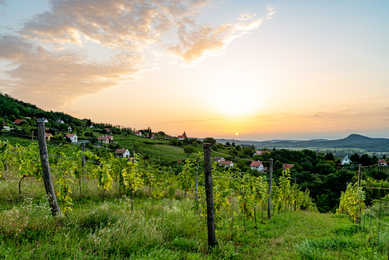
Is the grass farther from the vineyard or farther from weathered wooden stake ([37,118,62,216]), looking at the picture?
weathered wooden stake ([37,118,62,216])

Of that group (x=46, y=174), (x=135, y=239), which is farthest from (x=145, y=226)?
(x=46, y=174)

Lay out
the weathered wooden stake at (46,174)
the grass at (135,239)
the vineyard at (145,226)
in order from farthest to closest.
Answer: the weathered wooden stake at (46,174) → the vineyard at (145,226) → the grass at (135,239)

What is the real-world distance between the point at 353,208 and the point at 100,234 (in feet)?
37.9

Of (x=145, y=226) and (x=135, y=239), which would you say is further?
(x=145, y=226)

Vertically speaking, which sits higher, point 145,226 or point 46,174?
point 46,174

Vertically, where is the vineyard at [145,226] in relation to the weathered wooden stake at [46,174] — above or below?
below

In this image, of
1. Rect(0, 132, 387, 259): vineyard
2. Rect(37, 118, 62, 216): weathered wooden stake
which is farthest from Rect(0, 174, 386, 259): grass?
Rect(37, 118, 62, 216): weathered wooden stake

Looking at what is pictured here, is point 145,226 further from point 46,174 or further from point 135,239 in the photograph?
point 46,174

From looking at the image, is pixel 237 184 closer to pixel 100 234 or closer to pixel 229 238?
pixel 229 238

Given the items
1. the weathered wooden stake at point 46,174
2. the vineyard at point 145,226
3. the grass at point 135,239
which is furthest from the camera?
the weathered wooden stake at point 46,174

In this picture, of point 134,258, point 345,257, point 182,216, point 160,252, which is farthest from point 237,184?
point 134,258

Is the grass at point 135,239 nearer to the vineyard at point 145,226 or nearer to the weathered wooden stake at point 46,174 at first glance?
the vineyard at point 145,226

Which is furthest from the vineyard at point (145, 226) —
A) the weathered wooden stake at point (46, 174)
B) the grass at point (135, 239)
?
the weathered wooden stake at point (46, 174)

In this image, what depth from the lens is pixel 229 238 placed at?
5.22m
